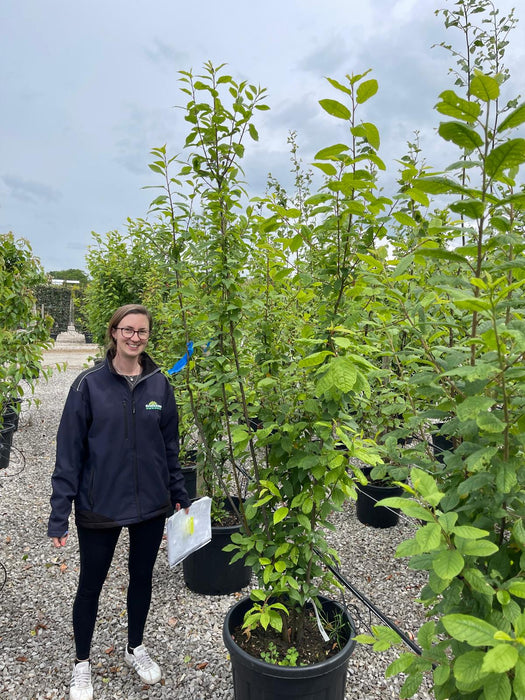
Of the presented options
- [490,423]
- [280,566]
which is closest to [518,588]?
[490,423]

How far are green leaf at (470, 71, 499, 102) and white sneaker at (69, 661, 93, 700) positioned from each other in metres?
2.83

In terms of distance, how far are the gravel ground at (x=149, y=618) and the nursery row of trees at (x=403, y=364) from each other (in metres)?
0.70

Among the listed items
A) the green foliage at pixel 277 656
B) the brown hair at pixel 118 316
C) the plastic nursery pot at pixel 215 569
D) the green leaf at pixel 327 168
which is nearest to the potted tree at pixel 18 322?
the brown hair at pixel 118 316

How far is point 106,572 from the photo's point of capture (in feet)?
7.34

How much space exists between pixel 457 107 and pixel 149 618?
10.2 feet

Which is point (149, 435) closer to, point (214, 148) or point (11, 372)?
point (214, 148)

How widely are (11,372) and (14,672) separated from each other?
198cm

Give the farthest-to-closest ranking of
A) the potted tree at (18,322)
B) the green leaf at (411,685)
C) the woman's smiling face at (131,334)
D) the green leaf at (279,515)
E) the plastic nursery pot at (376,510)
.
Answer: the plastic nursery pot at (376,510) < the potted tree at (18,322) < the woman's smiling face at (131,334) < the green leaf at (279,515) < the green leaf at (411,685)

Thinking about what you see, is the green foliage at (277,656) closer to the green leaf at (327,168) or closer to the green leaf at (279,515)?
the green leaf at (279,515)

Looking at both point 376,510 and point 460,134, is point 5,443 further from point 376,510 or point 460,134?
point 460,134

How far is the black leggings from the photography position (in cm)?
217

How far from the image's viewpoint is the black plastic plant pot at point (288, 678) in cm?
179

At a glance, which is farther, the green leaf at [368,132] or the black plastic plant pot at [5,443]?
the black plastic plant pot at [5,443]

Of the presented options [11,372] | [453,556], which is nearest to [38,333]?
[11,372]
